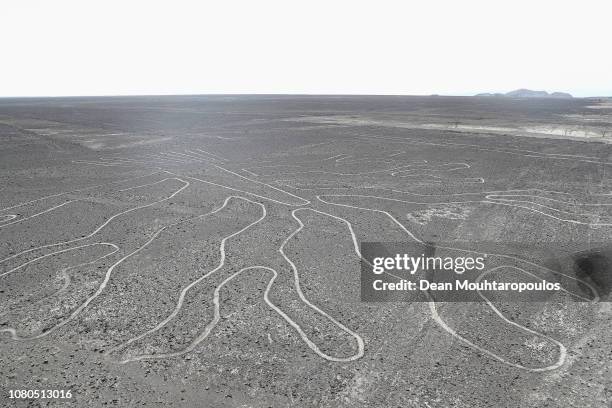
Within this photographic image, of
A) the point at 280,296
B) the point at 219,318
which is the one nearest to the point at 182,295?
the point at 219,318

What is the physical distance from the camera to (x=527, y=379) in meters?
4.73

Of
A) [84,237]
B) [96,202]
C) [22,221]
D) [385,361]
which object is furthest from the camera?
[96,202]

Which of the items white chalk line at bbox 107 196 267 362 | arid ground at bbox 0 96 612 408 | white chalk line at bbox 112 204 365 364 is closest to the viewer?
arid ground at bbox 0 96 612 408

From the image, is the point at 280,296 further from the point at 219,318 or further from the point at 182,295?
the point at 182,295

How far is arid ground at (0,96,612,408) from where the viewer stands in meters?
4.71

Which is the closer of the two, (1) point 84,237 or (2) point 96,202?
(1) point 84,237

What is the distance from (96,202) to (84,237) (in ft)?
9.85

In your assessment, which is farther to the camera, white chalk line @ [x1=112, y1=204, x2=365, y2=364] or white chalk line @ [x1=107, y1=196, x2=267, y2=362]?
white chalk line @ [x1=107, y1=196, x2=267, y2=362]

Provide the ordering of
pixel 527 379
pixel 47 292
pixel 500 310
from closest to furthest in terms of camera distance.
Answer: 1. pixel 527 379
2. pixel 500 310
3. pixel 47 292

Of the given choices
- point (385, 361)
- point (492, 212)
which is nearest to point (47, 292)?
point (385, 361)

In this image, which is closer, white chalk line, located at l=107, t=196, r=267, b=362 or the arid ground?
the arid ground

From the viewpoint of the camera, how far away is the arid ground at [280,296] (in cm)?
Answer: 471

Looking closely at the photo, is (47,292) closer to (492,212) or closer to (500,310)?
(500,310)

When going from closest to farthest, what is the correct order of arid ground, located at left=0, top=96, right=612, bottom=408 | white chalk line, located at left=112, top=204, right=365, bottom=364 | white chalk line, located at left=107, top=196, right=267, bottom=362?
arid ground, located at left=0, top=96, right=612, bottom=408 → white chalk line, located at left=112, top=204, right=365, bottom=364 → white chalk line, located at left=107, top=196, right=267, bottom=362
